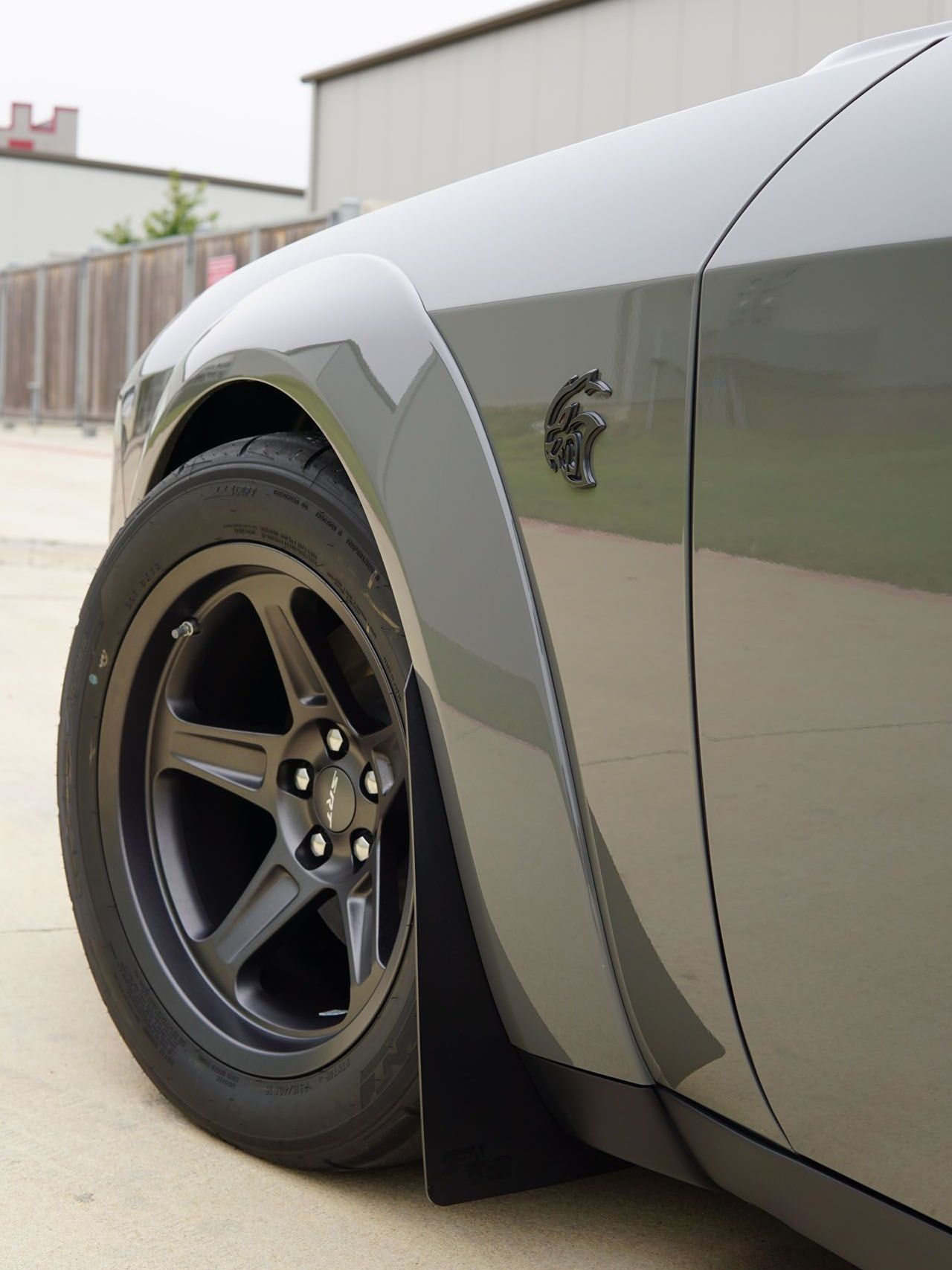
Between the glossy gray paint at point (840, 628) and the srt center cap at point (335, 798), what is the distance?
64 centimetres

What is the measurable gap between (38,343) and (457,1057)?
24.2m

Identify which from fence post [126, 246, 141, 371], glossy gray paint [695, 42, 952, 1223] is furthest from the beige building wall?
glossy gray paint [695, 42, 952, 1223]

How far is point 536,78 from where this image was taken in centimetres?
2042

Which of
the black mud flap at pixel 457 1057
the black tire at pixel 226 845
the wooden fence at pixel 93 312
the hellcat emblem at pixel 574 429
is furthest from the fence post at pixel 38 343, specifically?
the hellcat emblem at pixel 574 429

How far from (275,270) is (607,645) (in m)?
0.94

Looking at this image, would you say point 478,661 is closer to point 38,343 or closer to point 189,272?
point 189,272

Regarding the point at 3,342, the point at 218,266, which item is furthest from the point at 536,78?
the point at 3,342

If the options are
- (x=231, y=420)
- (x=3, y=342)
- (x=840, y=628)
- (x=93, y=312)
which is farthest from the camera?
(x=3, y=342)

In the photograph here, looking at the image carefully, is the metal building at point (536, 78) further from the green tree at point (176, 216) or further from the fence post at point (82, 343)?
the green tree at point (176, 216)

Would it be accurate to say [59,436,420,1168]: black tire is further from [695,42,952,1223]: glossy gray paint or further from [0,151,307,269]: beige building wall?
[0,151,307,269]: beige building wall

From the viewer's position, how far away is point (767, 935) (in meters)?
1.19

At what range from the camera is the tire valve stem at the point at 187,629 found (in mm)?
1877

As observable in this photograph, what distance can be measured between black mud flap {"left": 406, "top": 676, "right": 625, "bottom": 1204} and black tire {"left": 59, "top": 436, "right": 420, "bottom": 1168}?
0.27 feet

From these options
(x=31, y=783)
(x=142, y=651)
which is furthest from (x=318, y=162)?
(x=142, y=651)
